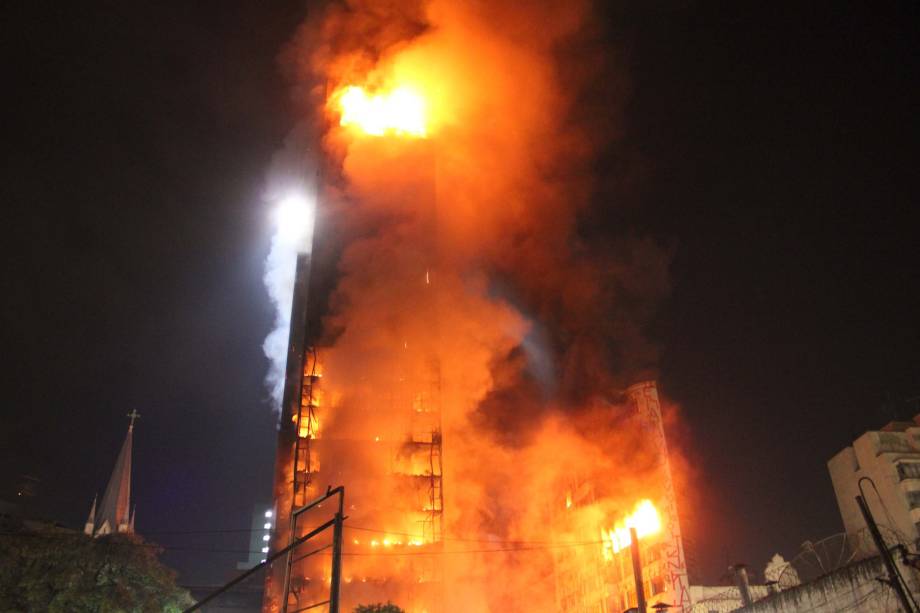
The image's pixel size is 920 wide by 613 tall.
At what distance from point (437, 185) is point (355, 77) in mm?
11011

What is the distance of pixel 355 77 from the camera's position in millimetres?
52719

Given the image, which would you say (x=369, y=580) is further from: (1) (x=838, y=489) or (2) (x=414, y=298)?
(1) (x=838, y=489)

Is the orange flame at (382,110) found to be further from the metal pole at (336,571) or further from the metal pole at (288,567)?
the metal pole at (336,571)

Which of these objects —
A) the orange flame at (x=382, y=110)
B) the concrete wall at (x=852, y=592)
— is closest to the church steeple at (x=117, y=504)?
the orange flame at (x=382, y=110)

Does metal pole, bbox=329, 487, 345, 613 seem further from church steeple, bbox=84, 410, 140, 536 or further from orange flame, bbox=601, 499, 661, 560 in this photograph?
church steeple, bbox=84, 410, 140, 536

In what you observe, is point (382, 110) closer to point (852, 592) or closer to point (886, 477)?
point (886, 477)

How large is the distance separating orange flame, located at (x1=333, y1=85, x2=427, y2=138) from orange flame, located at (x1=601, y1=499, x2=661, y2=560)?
30.8 m

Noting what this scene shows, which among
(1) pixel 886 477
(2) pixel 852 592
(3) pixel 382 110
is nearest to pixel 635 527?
(1) pixel 886 477

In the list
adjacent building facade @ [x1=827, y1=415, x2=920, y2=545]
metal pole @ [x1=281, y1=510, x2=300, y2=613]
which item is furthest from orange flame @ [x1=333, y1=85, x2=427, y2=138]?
metal pole @ [x1=281, y1=510, x2=300, y2=613]

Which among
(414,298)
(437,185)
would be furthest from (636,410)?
(437,185)

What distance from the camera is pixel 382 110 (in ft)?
176

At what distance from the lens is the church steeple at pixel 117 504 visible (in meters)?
51.6

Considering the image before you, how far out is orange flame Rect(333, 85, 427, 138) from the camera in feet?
173

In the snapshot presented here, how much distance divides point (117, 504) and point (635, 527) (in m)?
38.9
